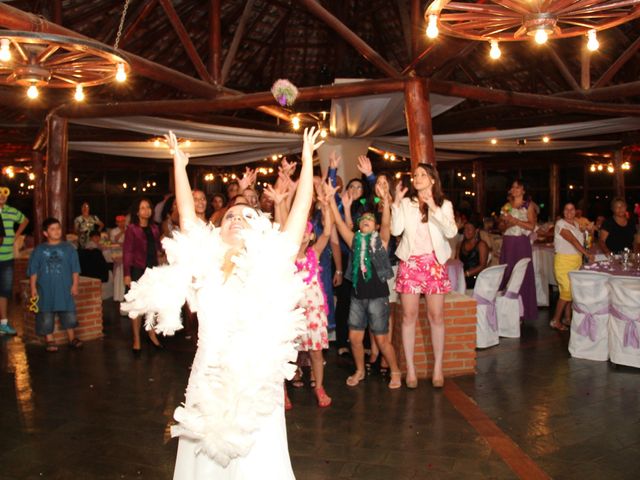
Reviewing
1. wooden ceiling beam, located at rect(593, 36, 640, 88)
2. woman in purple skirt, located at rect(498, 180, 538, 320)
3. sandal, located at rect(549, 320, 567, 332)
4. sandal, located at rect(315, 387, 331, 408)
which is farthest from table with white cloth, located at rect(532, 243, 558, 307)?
sandal, located at rect(315, 387, 331, 408)

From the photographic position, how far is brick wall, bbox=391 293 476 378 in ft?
14.9

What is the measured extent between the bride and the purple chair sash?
11.9 feet

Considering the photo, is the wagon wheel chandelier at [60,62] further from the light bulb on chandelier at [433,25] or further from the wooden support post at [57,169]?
the wooden support post at [57,169]

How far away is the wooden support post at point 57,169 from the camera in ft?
21.2

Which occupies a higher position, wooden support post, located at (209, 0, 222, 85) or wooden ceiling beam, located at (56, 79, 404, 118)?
wooden support post, located at (209, 0, 222, 85)

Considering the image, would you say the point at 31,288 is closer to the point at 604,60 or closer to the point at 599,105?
the point at 599,105

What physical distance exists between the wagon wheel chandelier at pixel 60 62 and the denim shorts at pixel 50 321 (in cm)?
213

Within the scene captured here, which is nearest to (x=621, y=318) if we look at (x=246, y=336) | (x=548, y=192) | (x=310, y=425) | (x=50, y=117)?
(x=310, y=425)

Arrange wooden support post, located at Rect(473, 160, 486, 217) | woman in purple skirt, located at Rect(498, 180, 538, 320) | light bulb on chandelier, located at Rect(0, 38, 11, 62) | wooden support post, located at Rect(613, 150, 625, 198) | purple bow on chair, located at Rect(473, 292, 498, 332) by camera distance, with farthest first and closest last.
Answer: wooden support post, located at Rect(473, 160, 486, 217) → wooden support post, located at Rect(613, 150, 625, 198) → woman in purple skirt, located at Rect(498, 180, 538, 320) → purple bow on chair, located at Rect(473, 292, 498, 332) → light bulb on chandelier, located at Rect(0, 38, 11, 62)

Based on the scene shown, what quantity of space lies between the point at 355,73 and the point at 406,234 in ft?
19.0

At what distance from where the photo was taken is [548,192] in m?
16.4

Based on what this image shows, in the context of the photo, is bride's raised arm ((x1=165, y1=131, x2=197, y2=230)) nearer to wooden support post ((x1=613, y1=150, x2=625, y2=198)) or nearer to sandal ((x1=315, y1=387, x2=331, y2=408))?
sandal ((x1=315, y1=387, x2=331, y2=408))

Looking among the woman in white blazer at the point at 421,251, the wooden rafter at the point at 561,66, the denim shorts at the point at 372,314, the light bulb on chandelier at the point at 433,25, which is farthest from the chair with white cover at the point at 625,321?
the wooden rafter at the point at 561,66

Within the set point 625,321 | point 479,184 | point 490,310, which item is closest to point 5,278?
point 490,310
